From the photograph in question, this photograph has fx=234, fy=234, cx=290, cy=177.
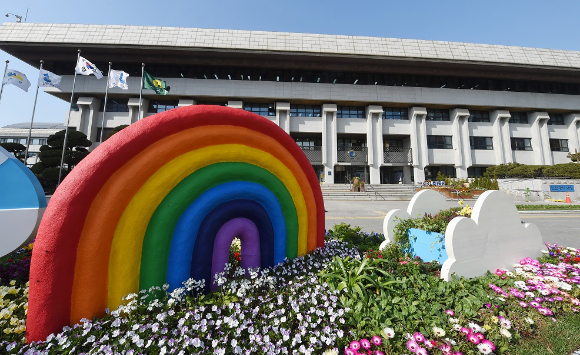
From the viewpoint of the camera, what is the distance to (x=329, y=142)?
31.8 metres

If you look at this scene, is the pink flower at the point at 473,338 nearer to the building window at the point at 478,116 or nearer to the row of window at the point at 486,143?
the row of window at the point at 486,143

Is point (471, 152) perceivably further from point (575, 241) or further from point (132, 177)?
point (132, 177)

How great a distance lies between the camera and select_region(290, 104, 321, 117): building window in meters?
33.1

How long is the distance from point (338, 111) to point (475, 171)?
2235 cm

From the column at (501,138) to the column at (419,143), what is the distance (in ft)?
34.7

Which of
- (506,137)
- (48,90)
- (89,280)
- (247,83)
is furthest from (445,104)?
(48,90)

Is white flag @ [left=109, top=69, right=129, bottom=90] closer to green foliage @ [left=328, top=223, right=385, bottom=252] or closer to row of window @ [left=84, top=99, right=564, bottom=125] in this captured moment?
row of window @ [left=84, top=99, right=564, bottom=125]

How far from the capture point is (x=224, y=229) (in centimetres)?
347

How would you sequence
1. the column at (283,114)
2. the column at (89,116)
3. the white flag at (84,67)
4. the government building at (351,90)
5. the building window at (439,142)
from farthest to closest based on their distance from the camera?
1. the building window at (439,142)
2. the column at (283,114)
3. the government building at (351,90)
4. the column at (89,116)
5. the white flag at (84,67)

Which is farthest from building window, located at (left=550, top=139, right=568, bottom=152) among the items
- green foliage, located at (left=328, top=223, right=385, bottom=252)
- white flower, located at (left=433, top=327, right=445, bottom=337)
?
white flower, located at (left=433, top=327, right=445, bottom=337)

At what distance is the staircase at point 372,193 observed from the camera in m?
24.0

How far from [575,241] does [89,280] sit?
12773 mm

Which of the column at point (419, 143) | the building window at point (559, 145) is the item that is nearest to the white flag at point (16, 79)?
the column at point (419, 143)

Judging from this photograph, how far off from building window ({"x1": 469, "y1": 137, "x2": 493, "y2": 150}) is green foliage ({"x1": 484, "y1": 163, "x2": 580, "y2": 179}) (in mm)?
4411
